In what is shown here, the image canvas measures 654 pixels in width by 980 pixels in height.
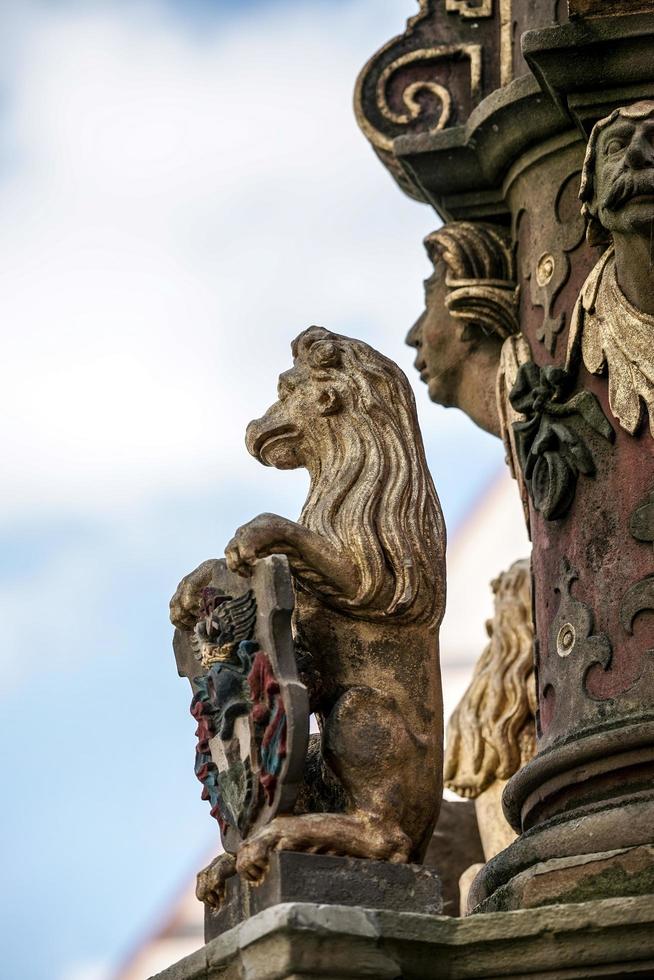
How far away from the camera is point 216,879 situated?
6180 mm

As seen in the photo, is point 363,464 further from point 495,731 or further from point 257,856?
point 495,731

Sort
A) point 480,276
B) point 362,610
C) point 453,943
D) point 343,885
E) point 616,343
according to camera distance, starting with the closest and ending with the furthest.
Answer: point 453,943
point 343,885
point 362,610
point 616,343
point 480,276

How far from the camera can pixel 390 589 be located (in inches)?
247

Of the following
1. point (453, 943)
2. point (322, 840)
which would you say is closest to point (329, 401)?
point (322, 840)

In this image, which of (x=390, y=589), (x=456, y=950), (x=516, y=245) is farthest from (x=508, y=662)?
(x=456, y=950)

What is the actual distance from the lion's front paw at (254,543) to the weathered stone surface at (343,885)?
0.85 meters

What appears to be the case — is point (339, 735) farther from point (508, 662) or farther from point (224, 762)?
point (508, 662)

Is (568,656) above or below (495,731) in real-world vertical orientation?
below

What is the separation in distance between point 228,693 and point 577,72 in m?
2.26

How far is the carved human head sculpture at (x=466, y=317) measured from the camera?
Result: 24.2 feet

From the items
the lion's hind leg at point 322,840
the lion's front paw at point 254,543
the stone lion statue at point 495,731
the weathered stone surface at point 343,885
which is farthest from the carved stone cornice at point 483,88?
the weathered stone surface at point 343,885

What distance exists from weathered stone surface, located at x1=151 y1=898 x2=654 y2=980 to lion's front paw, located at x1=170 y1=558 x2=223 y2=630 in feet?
3.80

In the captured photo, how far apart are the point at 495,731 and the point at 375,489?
115 inches

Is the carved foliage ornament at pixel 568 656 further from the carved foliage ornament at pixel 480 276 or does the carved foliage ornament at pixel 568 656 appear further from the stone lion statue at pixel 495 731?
the stone lion statue at pixel 495 731
